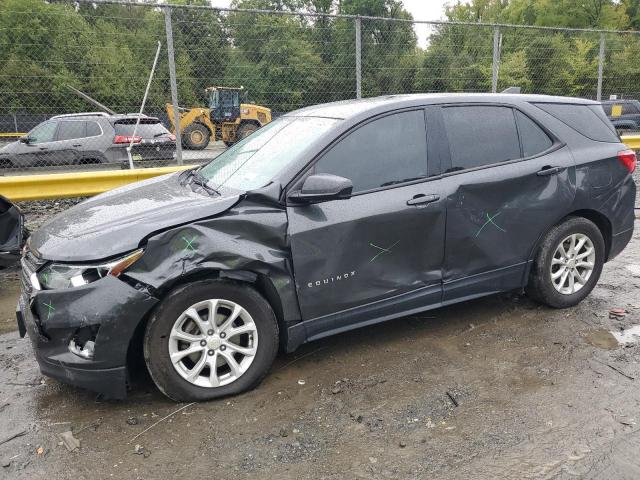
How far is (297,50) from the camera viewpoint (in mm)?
8672

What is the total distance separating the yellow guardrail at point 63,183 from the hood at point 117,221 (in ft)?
11.6

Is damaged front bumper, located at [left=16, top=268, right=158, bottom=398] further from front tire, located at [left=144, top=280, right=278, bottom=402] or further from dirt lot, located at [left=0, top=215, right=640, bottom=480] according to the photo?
dirt lot, located at [left=0, top=215, right=640, bottom=480]

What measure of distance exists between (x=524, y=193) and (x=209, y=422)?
2.67 metres

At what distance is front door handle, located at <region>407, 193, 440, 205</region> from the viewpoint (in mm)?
3615

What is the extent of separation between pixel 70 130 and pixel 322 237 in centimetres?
987

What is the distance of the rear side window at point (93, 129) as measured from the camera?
11.3 meters

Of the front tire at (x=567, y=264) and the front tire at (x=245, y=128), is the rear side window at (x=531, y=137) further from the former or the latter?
the front tire at (x=245, y=128)

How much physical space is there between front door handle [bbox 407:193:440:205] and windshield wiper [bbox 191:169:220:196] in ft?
4.09

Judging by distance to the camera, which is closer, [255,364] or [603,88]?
[255,364]

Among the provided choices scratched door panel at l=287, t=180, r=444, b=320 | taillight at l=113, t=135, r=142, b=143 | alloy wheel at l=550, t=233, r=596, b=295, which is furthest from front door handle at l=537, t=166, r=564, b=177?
taillight at l=113, t=135, r=142, b=143

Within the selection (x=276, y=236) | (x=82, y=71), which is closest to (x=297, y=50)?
(x=82, y=71)

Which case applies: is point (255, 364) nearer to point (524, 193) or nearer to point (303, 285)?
point (303, 285)

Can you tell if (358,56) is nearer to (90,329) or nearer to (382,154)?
(382,154)

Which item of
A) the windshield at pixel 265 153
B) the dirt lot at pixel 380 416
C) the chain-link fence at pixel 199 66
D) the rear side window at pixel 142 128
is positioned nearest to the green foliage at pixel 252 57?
the chain-link fence at pixel 199 66
